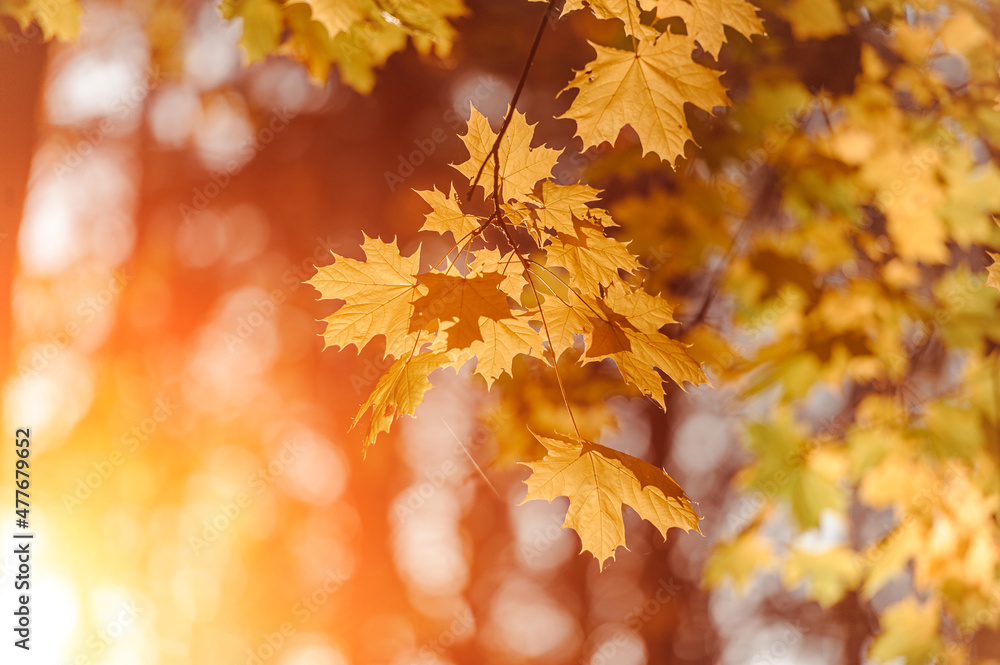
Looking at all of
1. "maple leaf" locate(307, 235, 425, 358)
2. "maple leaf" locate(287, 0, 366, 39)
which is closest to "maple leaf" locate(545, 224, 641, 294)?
"maple leaf" locate(307, 235, 425, 358)

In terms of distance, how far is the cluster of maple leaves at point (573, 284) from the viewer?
0.77m

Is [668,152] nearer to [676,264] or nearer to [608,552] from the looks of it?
[608,552]

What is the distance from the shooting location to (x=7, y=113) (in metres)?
2.77

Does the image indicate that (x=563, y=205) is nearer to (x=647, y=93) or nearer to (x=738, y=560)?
(x=647, y=93)

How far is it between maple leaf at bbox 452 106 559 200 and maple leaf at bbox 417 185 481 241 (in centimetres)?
5

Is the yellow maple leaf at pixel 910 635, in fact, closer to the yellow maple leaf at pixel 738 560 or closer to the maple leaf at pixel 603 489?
the yellow maple leaf at pixel 738 560

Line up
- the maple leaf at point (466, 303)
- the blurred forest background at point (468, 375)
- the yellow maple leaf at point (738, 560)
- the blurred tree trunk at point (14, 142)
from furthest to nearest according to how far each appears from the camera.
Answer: the blurred tree trunk at point (14, 142) < the yellow maple leaf at point (738, 560) < the blurred forest background at point (468, 375) < the maple leaf at point (466, 303)

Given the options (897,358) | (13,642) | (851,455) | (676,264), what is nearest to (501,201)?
(676,264)

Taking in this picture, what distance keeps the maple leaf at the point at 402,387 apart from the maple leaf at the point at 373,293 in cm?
4

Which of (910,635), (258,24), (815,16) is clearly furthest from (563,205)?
(910,635)

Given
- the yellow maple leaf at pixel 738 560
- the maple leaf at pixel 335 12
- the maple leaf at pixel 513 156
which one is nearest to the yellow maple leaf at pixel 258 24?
the maple leaf at pixel 335 12

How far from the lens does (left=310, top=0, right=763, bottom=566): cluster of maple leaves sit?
768 mm

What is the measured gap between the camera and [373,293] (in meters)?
0.83

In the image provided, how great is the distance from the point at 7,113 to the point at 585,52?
285cm
